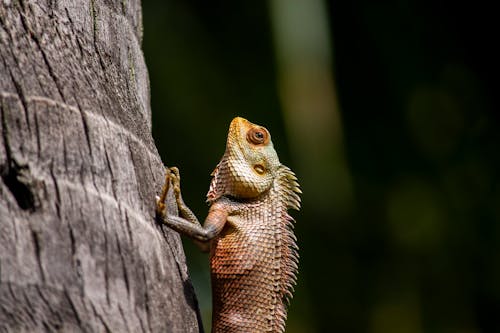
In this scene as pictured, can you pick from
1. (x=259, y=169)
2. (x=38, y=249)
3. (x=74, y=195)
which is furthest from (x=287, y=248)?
(x=38, y=249)

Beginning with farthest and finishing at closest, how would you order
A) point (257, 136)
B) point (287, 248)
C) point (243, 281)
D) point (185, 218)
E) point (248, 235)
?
point (257, 136)
point (287, 248)
point (248, 235)
point (243, 281)
point (185, 218)

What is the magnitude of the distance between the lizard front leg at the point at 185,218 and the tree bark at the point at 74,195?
0.06 metres

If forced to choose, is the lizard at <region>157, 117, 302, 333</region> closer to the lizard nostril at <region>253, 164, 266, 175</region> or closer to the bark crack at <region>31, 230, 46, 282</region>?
the lizard nostril at <region>253, 164, 266, 175</region>

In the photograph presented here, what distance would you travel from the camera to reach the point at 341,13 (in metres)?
8.62

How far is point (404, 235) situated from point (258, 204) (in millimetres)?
3629

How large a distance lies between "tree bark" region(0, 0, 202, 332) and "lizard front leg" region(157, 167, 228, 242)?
63mm

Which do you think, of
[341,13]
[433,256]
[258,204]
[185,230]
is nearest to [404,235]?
[433,256]

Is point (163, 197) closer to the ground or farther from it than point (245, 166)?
farther from it

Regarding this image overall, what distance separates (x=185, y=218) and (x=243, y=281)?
518 mm

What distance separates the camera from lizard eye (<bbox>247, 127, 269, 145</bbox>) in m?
5.04

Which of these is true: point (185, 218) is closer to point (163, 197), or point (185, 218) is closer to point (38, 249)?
point (163, 197)

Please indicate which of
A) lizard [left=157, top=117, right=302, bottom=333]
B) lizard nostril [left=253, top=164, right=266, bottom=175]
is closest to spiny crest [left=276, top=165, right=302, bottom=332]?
lizard [left=157, top=117, right=302, bottom=333]

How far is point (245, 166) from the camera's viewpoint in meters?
4.88

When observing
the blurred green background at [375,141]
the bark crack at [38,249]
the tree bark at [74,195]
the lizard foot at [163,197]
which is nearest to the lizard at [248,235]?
the lizard foot at [163,197]
